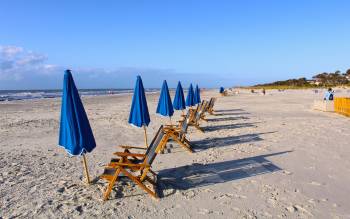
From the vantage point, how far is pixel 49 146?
9336 mm

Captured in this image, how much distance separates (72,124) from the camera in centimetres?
523

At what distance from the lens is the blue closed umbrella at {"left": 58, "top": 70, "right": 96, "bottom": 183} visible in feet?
17.1

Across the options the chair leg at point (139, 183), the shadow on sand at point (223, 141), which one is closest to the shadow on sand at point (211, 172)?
the chair leg at point (139, 183)

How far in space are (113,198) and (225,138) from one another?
503 cm

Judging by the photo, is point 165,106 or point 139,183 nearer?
point 139,183

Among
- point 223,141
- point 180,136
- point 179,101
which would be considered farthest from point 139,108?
point 179,101

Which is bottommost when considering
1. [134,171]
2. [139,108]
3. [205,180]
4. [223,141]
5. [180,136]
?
[205,180]

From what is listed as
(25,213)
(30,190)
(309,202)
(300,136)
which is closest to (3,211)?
(25,213)

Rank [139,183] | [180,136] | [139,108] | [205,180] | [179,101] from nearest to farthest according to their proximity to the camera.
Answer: [139,183]
[205,180]
[139,108]
[180,136]
[179,101]

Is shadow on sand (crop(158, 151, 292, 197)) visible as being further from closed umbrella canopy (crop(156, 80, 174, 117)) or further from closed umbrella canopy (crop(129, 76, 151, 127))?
closed umbrella canopy (crop(156, 80, 174, 117))

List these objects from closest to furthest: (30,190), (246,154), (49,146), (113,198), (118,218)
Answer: (118,218), (113,198), (30,190), (246,154), (49,146)

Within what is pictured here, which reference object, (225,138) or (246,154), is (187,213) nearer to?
(246,154)

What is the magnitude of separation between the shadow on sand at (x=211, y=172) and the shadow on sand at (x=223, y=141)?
1585 millimetres

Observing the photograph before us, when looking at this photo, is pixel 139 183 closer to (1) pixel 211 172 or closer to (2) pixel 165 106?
(1) pixel 211 172
